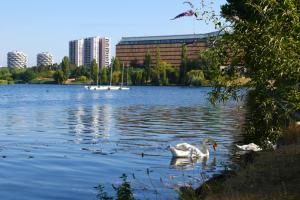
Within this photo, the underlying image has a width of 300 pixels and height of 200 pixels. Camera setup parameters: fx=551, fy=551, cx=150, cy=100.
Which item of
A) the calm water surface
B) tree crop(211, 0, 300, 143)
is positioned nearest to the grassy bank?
tree crop(211, 0, 300, 143)

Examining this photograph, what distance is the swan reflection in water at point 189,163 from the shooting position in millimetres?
26203

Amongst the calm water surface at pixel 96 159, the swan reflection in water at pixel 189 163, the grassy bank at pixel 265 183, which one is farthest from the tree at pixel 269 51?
the swan reflection in water at pixel 189 163

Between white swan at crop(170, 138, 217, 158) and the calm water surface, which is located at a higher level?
white swan at crop(170, 138, 217, 158)

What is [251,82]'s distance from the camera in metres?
11.1

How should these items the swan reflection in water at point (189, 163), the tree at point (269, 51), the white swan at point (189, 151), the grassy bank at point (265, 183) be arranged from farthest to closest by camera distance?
1. the white swan at point (189, 151)
2. the swan reflection in water at point (189, 163)
3. the grassy bank at point (265, 183)
4. the tree at point (269, 51)

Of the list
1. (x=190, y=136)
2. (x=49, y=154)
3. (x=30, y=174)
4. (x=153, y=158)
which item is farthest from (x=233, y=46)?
(x=190, y=136)

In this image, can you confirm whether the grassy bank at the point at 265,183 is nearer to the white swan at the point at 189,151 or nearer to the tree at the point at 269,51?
the tree at the point at 269,51

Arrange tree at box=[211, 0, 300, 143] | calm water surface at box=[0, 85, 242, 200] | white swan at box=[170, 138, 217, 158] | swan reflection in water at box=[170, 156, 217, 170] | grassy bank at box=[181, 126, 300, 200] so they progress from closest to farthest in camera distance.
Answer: tree at box=[211, 0, 300, 143] < grassy bank at box=[181, 126, 300, 200] < calm water surface at box=[0, 85, 242, 200] < swan reflection in water at box=[170, 156, 217, 170] < white swan at box=[170, 138, 217, 158]

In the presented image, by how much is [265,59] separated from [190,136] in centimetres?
3203

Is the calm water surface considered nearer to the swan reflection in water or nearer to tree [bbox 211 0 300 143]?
the swan reflection in water

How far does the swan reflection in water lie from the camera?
2620cm

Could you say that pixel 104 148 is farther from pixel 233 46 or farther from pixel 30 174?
pixel 233 46

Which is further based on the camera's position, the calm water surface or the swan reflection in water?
the swan reflection in water

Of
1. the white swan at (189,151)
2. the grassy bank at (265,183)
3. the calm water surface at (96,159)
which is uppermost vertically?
the grassy bank at (265,183)
